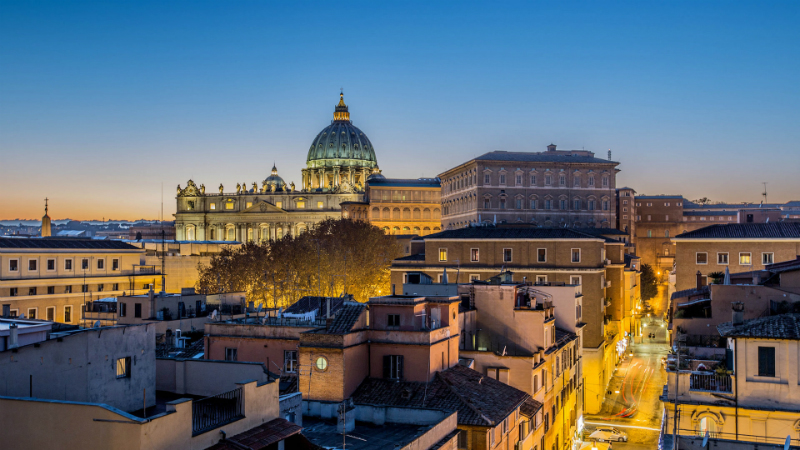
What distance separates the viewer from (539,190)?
275 ft

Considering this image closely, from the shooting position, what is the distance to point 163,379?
18516mm

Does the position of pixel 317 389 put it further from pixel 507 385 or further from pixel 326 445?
pixel 507 385

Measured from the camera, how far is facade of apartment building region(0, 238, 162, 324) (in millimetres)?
50750

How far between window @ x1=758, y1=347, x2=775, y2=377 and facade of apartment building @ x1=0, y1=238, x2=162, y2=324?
38003 mm

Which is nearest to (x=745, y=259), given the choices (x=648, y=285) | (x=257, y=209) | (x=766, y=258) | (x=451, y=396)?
(x=766, y=258)

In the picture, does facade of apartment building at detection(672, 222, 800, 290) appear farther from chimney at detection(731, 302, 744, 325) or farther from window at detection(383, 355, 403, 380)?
window at detection(383, 355, 403, 380)

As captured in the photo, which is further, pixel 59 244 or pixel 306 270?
pixel 306 270

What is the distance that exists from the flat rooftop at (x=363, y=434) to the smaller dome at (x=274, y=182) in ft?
437

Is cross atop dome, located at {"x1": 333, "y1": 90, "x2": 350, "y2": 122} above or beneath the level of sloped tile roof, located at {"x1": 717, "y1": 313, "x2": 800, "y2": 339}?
above

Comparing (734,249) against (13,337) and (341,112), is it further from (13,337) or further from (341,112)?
(341,112)

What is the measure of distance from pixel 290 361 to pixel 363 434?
577cm

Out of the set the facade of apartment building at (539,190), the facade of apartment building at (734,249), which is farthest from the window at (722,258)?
the facade of apartment building at (539,190)

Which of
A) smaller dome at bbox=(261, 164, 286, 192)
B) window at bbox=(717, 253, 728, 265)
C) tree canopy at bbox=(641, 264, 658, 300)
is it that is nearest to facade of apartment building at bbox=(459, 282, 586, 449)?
window at bbox=(717, 253, 728, 265)

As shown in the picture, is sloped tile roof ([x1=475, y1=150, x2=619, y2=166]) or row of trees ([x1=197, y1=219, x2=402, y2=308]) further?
sloped tile roof ([x1=475, y1=150, x2=619, y2=166])
